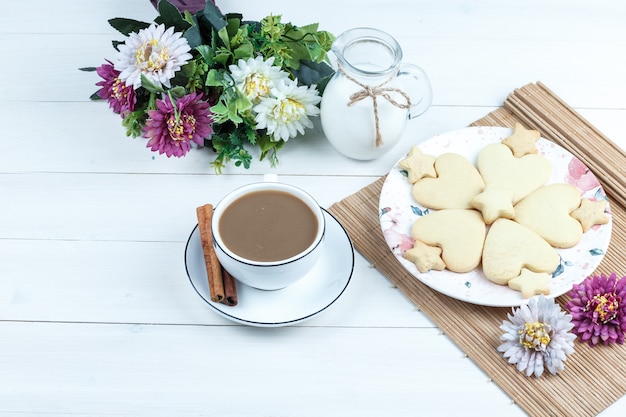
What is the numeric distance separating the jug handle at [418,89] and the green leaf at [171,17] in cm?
36

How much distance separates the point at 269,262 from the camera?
1.07 m

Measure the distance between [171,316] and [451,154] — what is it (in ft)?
1.60

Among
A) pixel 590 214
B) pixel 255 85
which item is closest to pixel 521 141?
pixel 590 214

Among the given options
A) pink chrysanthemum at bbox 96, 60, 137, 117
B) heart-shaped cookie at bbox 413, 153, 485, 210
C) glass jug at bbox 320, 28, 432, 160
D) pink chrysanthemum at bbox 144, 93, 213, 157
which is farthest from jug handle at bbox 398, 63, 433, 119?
pink chrysanthemum at bbox 96, 60, 137, 117

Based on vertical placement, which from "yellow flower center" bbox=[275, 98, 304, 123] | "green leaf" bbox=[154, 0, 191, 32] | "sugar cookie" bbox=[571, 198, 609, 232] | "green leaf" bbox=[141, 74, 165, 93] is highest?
"green leaf" bbox=[154, 0, 191, 32]

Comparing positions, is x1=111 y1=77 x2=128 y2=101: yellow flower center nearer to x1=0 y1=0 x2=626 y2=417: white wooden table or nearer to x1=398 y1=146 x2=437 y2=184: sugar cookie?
x1=0 y1=0 x2=626 y2=417: white wooden table

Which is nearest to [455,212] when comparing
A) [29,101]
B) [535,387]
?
[535,387]

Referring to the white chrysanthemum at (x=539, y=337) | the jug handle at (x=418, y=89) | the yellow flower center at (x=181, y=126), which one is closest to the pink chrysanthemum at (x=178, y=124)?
the yellow flower center at (x=181, y=126)

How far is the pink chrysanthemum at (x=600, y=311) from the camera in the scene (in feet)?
3.66

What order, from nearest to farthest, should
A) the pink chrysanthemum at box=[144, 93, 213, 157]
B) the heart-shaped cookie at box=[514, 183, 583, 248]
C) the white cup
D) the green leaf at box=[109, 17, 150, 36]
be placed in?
1. the white cup
2. the heart-shaped cookie at box=[514, 183, 583, 248]
3. the pink chrysanthemum at box=[144, 93, 213, 157]
4. the green leaf at box=[109, 17, 150, 36]

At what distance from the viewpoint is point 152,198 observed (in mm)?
1326

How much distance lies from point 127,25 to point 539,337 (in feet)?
2.72

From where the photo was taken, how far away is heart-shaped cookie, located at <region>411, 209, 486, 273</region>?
116 centimetres

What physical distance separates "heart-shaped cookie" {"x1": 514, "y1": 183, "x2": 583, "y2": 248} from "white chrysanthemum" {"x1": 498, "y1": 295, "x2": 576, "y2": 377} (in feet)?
0.40
